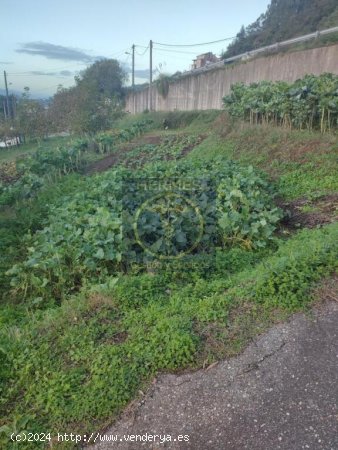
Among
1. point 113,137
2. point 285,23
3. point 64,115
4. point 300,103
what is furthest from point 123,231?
point 285,23

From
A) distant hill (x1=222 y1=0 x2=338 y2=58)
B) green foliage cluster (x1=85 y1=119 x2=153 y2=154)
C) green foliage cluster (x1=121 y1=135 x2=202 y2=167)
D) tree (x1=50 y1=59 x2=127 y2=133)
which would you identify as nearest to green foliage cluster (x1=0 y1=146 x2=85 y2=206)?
green foliage cluster (x1=85 y1=119 x2=153 y2=154)

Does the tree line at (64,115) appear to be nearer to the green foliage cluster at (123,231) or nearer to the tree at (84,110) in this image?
the tree at (84,110)

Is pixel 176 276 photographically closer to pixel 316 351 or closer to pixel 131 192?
pixel 316 351

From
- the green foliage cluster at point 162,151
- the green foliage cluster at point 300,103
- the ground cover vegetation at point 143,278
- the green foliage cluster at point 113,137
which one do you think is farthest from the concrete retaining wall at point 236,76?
the ground cover vegetation at point 143,278

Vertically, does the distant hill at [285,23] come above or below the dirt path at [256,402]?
above

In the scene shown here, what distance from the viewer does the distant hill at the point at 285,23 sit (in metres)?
22.5

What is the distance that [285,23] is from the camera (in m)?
26.0

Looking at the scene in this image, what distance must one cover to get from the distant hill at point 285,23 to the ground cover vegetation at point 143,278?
18665mm

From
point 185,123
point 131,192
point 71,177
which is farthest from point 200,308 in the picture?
point 185,123

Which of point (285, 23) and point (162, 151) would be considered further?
point (285, 23)

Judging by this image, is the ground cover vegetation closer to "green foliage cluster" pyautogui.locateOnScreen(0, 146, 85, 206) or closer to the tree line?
"green foliage cluster" pyautogui.locateOnScreen(0, 146, 85, 206)

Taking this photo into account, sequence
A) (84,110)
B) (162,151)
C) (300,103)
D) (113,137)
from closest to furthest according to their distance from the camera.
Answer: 1. (300,103)
2. (162,151)
3. (113,137)
4. (84,110)

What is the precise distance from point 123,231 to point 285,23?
2760 centimetres

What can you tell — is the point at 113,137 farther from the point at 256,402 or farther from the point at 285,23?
the point at 285,23
